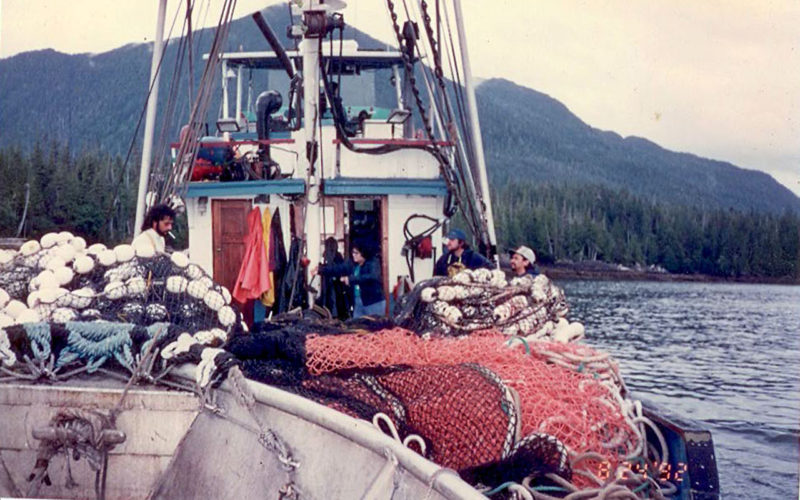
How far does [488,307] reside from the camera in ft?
18.0

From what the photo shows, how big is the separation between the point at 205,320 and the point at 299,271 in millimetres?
3045

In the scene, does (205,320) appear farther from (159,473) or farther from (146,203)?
(146,203)

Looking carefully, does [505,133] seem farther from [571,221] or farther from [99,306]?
[99,306]

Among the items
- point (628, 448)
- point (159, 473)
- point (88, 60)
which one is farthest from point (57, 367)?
point (88, 60)

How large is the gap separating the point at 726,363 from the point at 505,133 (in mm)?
76052

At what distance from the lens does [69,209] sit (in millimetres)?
20594

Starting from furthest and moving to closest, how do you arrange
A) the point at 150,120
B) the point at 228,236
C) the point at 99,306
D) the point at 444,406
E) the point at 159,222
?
the point at 228,236 → the point at 150,120 → the point at 159,222 → the point at 99,306 → the point at 444,406

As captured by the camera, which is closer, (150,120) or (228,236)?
(150,120)

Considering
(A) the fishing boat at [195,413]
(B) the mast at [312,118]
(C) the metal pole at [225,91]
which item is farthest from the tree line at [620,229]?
(A) the fishing boat at [195,413]

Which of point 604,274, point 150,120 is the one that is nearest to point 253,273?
point 150,120

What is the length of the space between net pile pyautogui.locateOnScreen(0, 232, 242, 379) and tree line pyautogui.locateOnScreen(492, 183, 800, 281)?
2043cm

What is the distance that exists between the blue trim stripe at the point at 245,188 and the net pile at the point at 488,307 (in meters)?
2.83

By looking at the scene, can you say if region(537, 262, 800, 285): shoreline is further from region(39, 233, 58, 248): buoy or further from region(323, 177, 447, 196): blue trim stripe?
region(39, 233, 58, 248): buoy

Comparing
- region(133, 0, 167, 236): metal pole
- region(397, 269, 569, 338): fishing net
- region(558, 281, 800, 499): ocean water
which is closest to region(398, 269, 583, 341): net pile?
region(397, 269, 569, 338): fishing net
